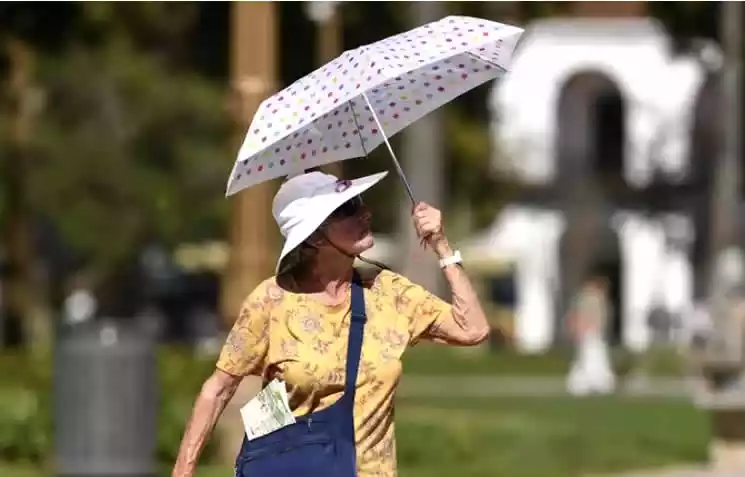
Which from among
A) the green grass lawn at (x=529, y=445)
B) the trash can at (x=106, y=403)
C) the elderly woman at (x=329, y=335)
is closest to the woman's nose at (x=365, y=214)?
the elderly woman at (x=329, y=335)

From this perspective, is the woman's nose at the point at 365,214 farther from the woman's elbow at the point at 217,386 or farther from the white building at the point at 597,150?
the white building at the point at 597,150

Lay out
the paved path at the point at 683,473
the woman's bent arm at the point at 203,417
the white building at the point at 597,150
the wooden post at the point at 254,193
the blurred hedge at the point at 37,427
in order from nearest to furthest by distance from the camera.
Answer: the woman's bent arm at the point at 203,417
the blurred hedge at the point at 37,427
the paved path at the point at 683,473
the wooden post at the point at 254,193
the white building at the point at 597,150

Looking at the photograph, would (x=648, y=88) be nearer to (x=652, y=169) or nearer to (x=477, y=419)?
(x=652, y=169)

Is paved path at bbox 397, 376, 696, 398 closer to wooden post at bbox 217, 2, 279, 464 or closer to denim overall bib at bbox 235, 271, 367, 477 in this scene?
wooden post at bbox 217, 2, 279, 464

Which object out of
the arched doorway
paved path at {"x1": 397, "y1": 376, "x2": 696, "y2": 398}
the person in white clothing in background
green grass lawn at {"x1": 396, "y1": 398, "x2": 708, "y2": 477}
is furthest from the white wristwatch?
the arched doorway

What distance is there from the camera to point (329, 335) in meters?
5.95

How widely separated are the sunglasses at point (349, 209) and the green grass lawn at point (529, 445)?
8623 mm

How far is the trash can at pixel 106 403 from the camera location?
1317cm

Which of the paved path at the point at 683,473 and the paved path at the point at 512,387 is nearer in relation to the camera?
the paved path at the point at 683,473

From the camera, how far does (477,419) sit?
19.0m

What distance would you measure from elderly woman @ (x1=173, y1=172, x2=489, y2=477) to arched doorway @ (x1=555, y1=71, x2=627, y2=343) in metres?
50.7

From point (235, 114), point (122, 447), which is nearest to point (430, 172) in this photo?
point (235, 114)

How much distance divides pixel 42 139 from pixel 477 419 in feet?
68.4

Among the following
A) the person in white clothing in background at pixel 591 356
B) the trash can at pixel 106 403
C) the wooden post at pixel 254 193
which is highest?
the wooden post at pixel 254 193
